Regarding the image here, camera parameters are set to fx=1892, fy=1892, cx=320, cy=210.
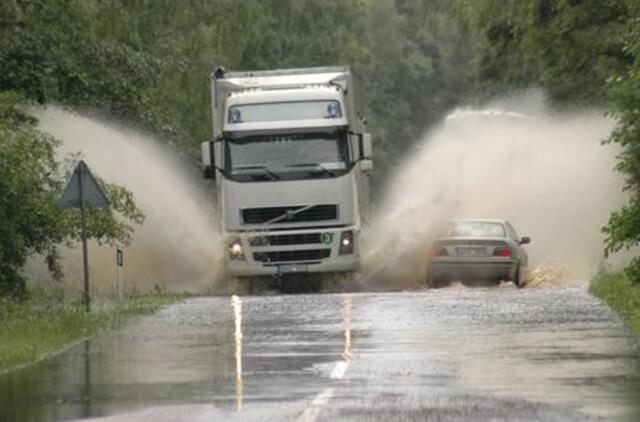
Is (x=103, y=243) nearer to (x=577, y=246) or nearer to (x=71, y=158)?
(x=71, y=158)

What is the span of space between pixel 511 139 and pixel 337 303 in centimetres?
1830

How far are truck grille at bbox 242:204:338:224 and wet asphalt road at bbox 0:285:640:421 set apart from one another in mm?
7852

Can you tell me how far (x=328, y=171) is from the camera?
3722 centimetres

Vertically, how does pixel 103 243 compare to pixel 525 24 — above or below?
below

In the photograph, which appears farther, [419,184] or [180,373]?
[419,184]

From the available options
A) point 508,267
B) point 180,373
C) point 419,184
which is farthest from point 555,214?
point 180,373

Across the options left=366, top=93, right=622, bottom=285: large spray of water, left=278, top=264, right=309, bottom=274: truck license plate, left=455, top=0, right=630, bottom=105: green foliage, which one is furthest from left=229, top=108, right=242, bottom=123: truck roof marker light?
left=366, top=93, right=622, bottom=285: large spray of water

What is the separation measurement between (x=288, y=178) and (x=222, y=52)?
1776 centimetres

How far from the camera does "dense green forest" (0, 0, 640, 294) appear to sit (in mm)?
30250

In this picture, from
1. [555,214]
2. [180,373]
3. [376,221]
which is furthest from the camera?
[555,214]

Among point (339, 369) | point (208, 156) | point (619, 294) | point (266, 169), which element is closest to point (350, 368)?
point (339, 369)

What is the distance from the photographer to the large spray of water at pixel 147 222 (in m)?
40.7

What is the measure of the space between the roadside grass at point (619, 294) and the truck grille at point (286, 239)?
5591mm

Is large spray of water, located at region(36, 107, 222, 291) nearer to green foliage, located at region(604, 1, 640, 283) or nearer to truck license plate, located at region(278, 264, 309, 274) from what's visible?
truck license plate, located at region(278, 264, 309, 274)
